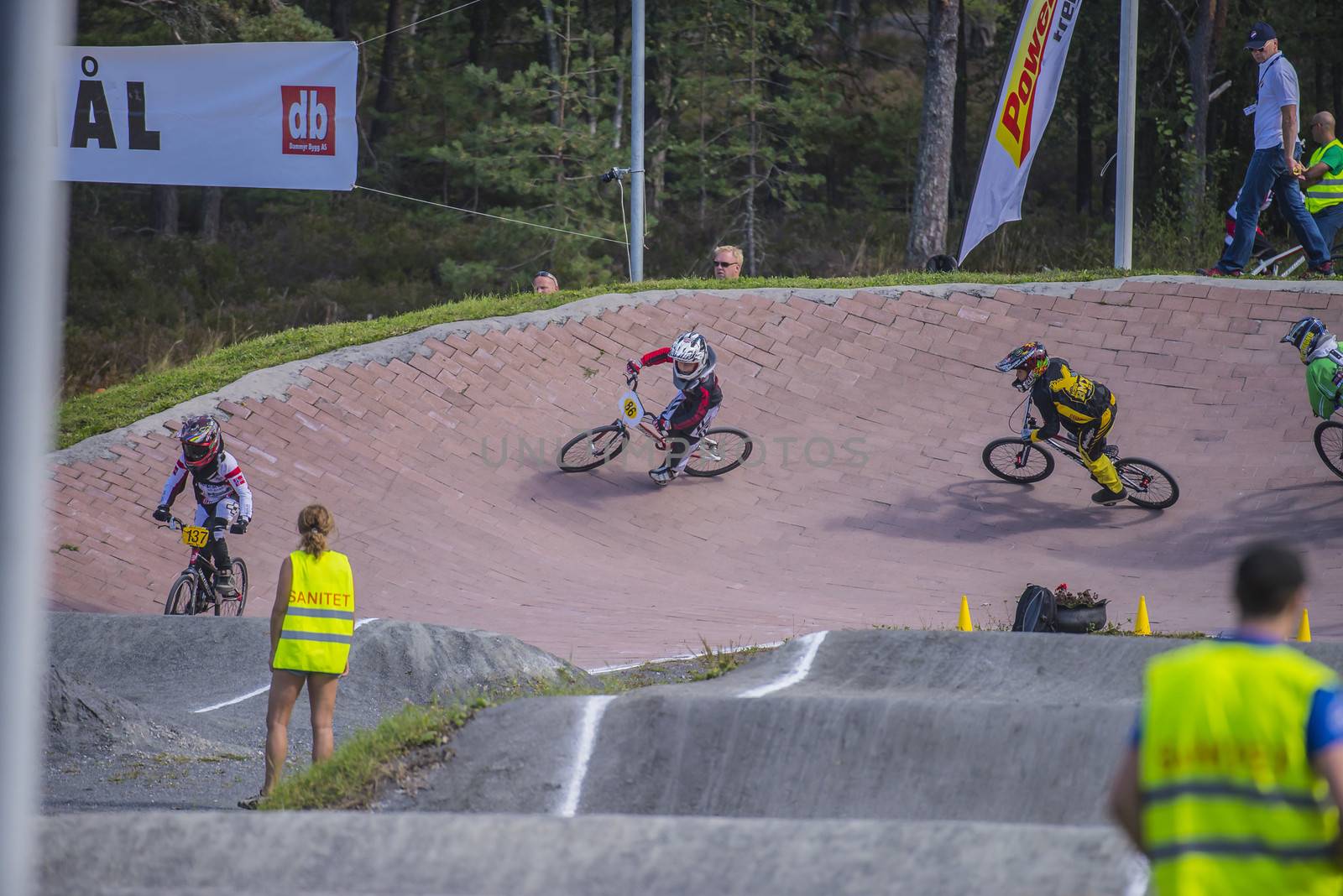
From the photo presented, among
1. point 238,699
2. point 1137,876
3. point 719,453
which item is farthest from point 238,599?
point 1137,876

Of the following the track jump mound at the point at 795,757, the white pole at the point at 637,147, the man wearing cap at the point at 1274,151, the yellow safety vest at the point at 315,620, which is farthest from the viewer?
the white pole at the point at 637,147

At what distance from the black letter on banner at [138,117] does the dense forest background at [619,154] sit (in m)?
9.01

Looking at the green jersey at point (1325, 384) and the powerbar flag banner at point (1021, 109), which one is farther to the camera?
the powerbar flag banner at point (1021, 109)

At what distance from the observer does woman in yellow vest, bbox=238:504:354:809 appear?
7043 mm

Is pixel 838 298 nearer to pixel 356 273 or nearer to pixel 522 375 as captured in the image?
pixel 522 375

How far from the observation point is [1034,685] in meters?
7.73

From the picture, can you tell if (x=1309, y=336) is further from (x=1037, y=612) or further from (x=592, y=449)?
(x=592, y=449)

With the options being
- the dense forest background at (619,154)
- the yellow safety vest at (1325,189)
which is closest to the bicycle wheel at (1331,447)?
the yellow safety vest at (1325,189)

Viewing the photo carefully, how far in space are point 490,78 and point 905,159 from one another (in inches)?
514

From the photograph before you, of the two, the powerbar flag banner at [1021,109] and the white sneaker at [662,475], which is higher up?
the powerbar flag banner at [1021,109]

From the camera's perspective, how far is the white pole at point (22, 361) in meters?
2.81

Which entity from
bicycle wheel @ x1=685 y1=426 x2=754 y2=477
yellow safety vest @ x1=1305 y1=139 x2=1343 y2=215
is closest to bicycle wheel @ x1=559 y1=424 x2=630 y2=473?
bicycle wheel @ x1=685 y1=426 x2=754 y2=477

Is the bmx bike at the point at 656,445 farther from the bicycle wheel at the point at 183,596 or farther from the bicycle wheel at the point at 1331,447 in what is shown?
the bicycle wheel at the point at 1331,447

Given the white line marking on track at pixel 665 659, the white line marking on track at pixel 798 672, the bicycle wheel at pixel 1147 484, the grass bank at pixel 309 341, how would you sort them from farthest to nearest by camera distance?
the grass bank at pixel 309 341, the bicycle wheel at pixel 1147 484, the white line marking on track at pixel 665 659, the white line marking on track at pixel 798 672
